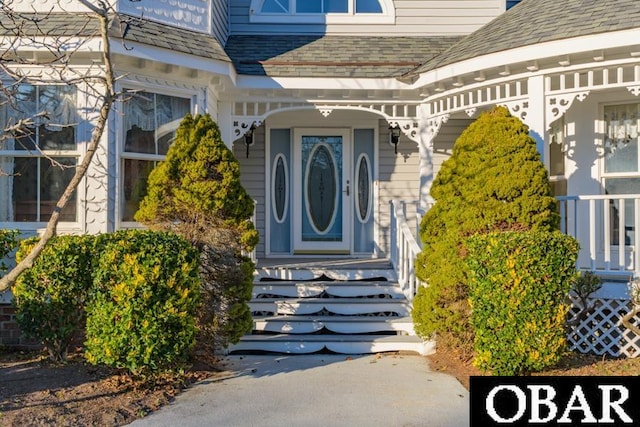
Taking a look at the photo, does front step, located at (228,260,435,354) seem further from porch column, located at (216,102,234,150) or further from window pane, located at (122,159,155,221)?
porch column, located at (216,102,234,150)

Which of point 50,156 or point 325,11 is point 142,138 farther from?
point 325,11

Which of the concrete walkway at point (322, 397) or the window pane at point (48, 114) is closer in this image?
the concrete walkway at point (322, 397)

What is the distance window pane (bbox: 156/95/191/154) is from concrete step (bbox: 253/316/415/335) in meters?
2.56

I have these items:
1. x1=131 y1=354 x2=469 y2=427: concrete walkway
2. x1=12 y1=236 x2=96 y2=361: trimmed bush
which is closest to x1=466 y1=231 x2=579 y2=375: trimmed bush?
x1=131 y1=354 x2=469 y2=427: concrete walkway

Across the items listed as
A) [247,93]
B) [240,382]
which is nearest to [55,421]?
[240,382]

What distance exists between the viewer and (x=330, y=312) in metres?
7.84

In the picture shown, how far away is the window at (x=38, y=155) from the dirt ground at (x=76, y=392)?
5.76ft

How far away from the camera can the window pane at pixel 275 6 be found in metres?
10.7

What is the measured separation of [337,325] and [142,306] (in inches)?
113

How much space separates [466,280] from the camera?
6238mm

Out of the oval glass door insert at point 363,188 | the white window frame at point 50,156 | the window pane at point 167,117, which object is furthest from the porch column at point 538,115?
the white window frame at point 50,156

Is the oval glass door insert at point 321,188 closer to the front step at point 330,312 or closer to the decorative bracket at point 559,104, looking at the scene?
the front step at point 330,312

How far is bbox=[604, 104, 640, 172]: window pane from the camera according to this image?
8328mm

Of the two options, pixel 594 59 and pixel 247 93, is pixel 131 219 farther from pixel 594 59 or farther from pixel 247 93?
pixel 594 59
